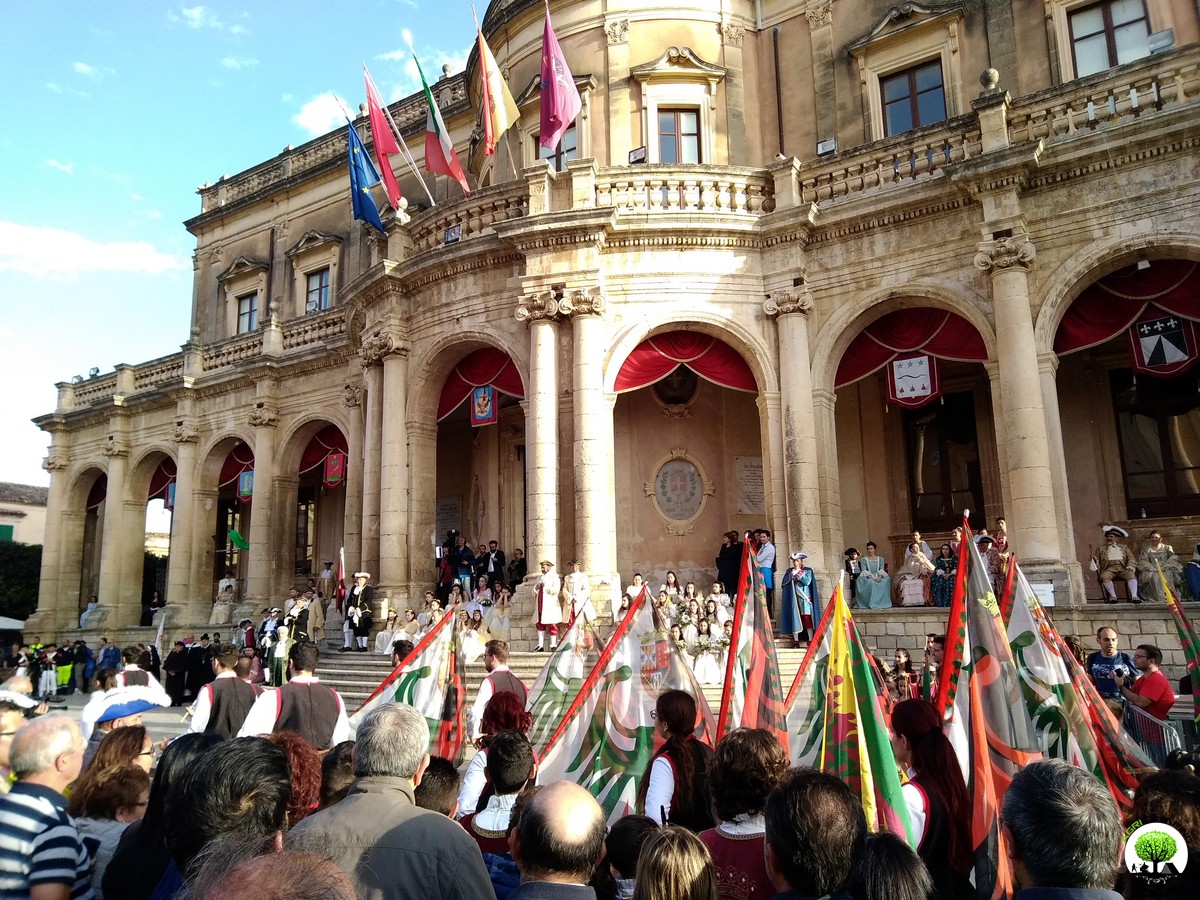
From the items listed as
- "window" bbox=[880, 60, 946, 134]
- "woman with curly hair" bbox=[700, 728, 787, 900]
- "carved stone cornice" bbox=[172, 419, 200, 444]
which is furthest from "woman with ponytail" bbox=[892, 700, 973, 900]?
"carved stone cornice" bbox=[172, 419, 200, 444]

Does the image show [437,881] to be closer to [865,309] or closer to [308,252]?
[865,309]

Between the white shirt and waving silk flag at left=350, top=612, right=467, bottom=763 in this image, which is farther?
waving silk flag at left=350, top=612, right=467, bottom=763

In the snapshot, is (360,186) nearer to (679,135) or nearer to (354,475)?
(354,475)

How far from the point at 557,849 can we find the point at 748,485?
16.3m

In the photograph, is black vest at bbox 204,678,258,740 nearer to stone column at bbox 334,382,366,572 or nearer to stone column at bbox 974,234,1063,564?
stone column at bbox 974,234,1063,564

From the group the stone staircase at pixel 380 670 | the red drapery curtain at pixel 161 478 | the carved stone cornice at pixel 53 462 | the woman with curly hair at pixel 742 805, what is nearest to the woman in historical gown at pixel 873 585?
the stone staircase at pixel 380 670

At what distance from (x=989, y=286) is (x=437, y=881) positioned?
14.2 meters

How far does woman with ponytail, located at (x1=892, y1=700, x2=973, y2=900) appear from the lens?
3.70 metres

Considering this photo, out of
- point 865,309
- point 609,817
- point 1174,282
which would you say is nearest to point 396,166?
point 865,309

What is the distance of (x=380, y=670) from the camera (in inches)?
588

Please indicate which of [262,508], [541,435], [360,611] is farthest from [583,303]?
[262,508]

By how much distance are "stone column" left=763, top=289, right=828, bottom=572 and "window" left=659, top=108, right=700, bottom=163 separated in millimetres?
5008

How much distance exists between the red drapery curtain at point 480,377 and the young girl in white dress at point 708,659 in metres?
6.24

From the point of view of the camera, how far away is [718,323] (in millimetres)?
15883
